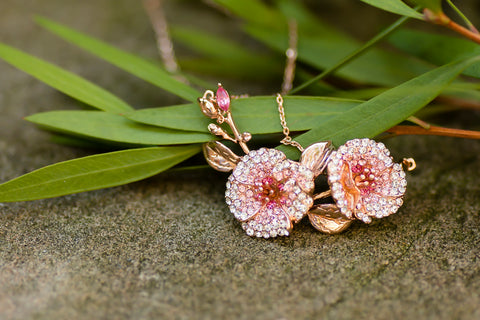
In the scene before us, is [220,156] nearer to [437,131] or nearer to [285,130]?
[285,130]

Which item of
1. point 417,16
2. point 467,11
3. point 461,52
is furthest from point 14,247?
point 467,11

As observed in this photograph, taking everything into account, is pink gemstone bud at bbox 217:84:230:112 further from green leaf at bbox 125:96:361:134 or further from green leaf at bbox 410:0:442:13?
green leaf at bbox 410:0:442:13

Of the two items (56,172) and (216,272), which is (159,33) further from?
(216,272)

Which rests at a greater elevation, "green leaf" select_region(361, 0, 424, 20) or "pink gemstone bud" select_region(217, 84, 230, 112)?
"green leaf" select_region(361, 0, 424, 20)

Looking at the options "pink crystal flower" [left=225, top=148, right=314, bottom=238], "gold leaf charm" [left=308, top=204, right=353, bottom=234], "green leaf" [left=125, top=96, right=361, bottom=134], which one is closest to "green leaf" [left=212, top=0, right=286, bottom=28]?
"green leaf" [left=125, top=96, right=361, bottom=134]

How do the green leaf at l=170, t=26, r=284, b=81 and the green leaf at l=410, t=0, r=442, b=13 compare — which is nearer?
the green leaf at l=410, t=0, r=442, b=13

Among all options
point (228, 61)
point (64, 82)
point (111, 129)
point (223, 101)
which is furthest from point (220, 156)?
point (228, 61)

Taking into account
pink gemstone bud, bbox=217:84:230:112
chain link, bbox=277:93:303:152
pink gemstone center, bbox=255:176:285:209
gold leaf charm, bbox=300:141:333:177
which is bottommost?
pink gemstone center, bbox=255:176:285:209
